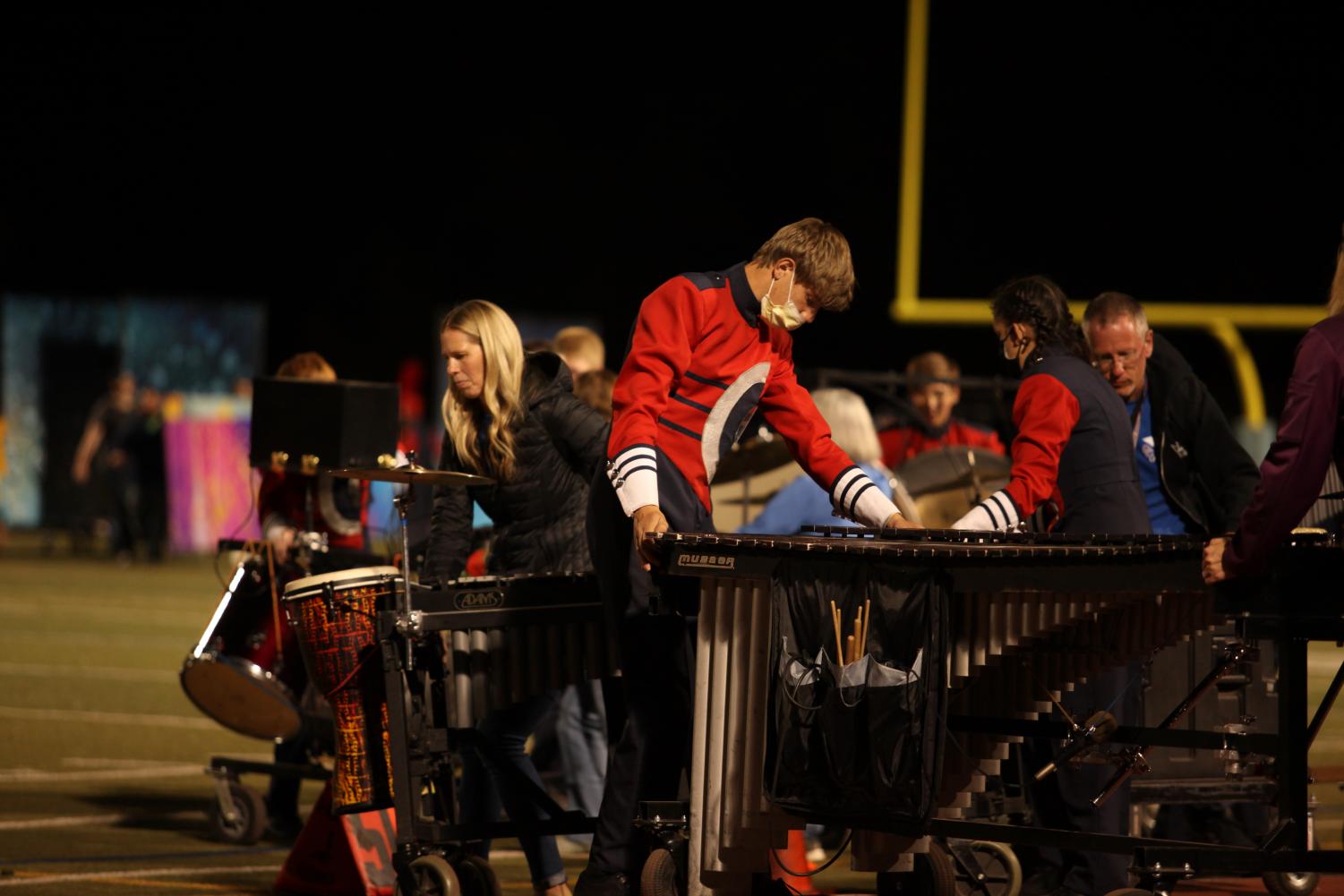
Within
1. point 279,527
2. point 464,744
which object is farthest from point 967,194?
point 464,744

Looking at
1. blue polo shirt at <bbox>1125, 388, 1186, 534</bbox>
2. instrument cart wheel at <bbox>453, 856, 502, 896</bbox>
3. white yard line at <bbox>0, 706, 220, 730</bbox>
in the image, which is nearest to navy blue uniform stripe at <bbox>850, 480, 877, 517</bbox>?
instrument cart wheel at <bbox>453, 856, 502, 896</bbox>

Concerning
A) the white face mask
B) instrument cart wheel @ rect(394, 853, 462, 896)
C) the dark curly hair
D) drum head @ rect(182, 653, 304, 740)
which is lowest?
instrument cart wheel @ rect(394, 853, 462, 896)

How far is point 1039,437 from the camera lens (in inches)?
263

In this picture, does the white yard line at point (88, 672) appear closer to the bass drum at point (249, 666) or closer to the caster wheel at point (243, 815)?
the caster wheel at point (243, 815)

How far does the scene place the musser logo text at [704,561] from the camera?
570 cm

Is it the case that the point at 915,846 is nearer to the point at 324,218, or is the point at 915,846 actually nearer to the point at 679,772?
the point at 679,772

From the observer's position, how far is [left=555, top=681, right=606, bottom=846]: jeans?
8.34m

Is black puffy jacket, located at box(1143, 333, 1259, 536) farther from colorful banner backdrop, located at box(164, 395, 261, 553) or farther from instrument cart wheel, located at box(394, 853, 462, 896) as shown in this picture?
colorful banner backdrop, located at box(164, 395, 261, 553)

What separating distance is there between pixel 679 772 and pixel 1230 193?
1249 centimetres

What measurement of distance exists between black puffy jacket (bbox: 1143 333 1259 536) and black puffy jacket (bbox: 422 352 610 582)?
2006 millimetres

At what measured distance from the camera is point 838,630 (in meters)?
5.62

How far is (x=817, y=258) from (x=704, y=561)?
0.97m

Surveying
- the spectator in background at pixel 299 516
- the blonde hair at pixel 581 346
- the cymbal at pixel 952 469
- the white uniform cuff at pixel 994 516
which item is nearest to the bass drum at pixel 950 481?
the cymbal at pixel 952 469

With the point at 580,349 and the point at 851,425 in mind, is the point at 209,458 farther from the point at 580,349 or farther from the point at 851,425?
the point at 851,425
